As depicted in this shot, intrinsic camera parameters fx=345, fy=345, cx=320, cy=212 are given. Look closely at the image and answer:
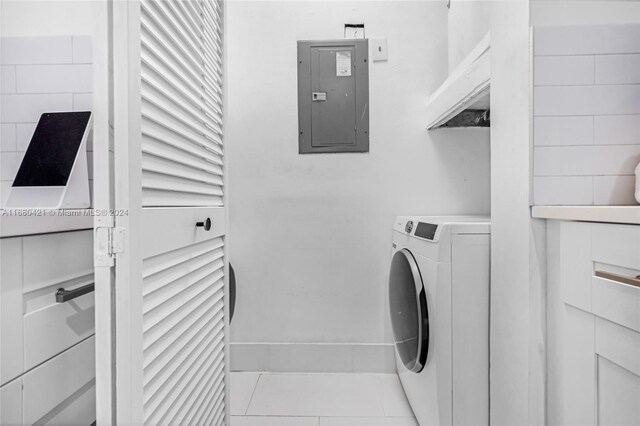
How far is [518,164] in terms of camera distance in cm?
111

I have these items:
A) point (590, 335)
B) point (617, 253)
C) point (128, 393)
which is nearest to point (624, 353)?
point (590, 335)

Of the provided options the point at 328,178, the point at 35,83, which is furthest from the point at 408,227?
the point at 35,83

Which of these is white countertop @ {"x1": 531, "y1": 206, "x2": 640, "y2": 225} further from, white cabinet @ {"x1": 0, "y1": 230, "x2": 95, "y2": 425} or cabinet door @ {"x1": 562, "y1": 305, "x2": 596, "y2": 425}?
white cabinet @ {"x1": 0, "y1": 230, "x2": 95, "y2": 425}

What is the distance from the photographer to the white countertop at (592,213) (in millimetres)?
745

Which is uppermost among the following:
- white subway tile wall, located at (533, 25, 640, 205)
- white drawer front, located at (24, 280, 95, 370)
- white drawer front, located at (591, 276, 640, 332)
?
white subway tile wall, located at (533, 25, 640, 205)

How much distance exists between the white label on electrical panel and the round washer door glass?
1.10 m

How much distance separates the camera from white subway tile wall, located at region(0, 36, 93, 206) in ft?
4.23

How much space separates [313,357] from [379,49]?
188 centimetres

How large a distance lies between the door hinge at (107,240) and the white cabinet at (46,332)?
20cm

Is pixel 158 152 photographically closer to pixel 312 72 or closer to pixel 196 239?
pixel 196 239

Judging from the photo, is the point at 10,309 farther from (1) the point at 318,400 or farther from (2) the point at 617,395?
(1) the point at 318,400

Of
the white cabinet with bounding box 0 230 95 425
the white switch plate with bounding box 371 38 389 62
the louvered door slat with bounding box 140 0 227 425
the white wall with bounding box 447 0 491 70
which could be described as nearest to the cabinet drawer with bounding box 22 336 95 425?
the white cabinet with bounding box 0 230 95 425

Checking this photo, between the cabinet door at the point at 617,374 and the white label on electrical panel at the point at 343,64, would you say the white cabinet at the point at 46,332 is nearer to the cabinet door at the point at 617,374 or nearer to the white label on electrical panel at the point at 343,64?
the cabinet door at the point at 617,374

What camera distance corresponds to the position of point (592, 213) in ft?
2.76
